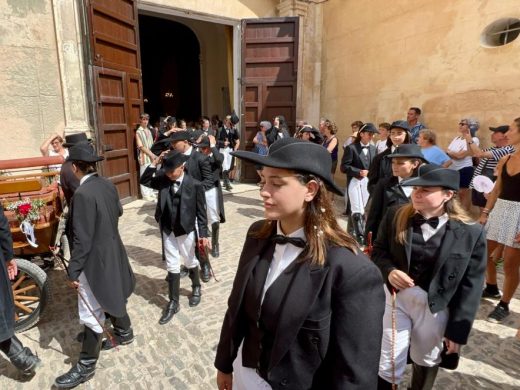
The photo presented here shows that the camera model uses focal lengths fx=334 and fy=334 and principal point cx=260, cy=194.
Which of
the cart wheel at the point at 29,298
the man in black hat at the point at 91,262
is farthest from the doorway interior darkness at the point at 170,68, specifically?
the man in black hat at the point at 91,262

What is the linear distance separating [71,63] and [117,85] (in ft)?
3.30

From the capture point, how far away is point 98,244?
9.12 ft

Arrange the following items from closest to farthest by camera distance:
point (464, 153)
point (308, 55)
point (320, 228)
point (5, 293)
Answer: point (320, 228) < point (5, 293) < point (464, 153) < point (308, 55)

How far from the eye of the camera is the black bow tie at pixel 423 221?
83.6 inches

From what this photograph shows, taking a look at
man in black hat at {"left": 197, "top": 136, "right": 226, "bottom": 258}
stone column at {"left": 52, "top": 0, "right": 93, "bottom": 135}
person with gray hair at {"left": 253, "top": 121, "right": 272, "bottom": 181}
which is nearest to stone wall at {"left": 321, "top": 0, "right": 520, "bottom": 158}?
person with gray hair at {"left": 253, "top": 121, "right": 272, "bottom": 181}

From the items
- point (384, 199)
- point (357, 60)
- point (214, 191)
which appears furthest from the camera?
point (357, 60)

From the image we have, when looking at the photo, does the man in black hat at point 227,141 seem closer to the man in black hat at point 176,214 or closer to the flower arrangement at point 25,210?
the man in black hat at point 176,214

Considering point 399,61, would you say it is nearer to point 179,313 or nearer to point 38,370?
point 179,313

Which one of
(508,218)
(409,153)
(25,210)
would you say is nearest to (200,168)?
(25,210)

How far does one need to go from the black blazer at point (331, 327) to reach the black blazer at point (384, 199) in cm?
200

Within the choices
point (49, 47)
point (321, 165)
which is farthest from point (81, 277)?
point (49, 47)

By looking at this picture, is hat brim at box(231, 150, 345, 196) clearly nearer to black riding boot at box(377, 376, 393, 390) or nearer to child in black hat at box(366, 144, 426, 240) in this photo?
black riding boot at box(377, 376, 393, 390)

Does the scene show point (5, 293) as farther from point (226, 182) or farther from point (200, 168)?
point (226, 182)

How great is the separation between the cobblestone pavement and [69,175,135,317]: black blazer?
1.71 ft
